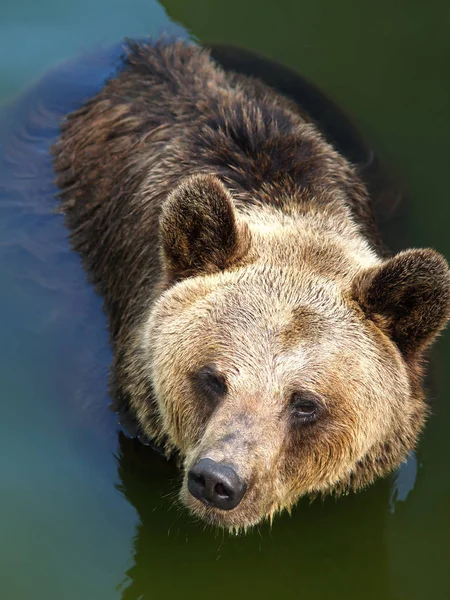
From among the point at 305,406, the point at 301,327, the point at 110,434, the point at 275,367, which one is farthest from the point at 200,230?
the point at 110,434

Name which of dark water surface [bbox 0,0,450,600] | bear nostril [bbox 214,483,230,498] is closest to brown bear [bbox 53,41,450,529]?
bear nostril [bbox 214,483,230,498]

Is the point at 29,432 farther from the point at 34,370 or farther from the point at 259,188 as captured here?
the point at 259,188

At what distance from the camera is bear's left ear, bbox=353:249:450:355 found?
4.38 metres

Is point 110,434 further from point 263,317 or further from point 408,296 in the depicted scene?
point 408,296

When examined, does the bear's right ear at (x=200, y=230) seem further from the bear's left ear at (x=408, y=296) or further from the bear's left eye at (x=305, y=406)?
the bear's left eye at (x=305, y=406)

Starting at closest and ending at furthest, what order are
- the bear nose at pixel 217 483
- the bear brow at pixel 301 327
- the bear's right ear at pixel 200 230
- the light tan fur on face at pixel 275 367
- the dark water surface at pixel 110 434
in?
the bear nose at pixel 217 483, the light tan fur on face at pixel 275 367, the bear brow at pixel 301 327, the bear's right ear at pixel 200 230, the dark water surface at pixel 110 434

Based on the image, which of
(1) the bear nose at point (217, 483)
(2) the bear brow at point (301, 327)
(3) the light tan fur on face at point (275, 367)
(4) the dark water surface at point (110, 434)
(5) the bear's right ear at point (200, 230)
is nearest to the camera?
(1) the bear nose at point (217, 483)

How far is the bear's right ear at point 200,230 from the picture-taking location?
4.59 meters

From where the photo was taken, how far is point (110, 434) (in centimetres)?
620

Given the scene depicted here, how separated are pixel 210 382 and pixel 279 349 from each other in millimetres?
422

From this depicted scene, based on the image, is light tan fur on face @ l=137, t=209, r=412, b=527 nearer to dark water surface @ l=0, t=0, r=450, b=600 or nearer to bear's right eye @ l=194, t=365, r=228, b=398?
bear's right eye @ l=194, t=365, r=228, b=398

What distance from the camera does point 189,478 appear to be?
4125mm

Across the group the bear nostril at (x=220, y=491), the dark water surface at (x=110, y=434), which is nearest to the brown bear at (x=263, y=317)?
the bear nostril at (x=220, y=491)

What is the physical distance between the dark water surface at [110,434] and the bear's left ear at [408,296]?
6.01 ft
